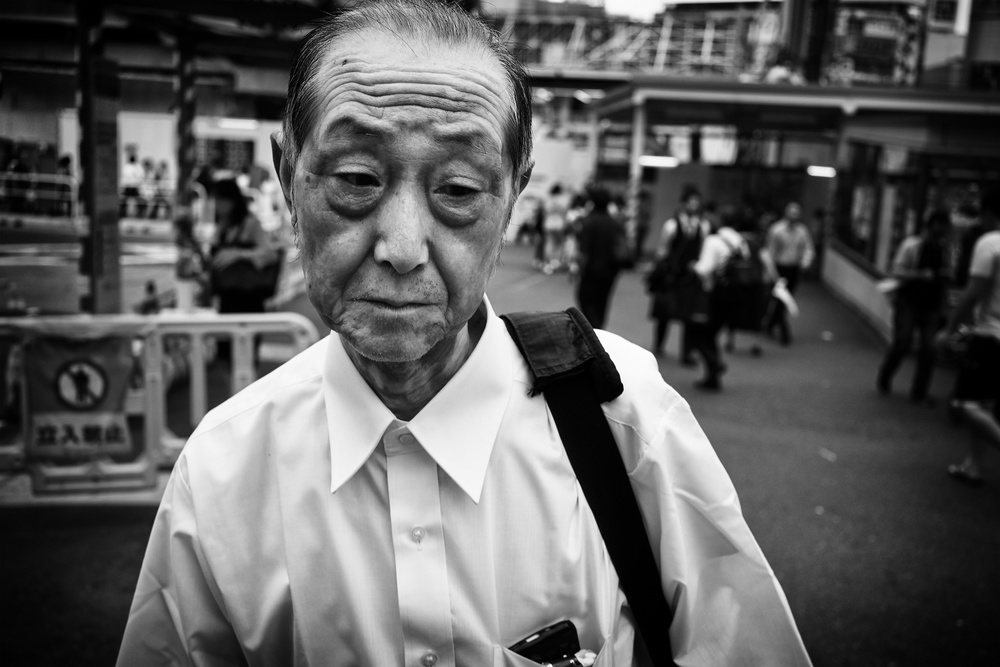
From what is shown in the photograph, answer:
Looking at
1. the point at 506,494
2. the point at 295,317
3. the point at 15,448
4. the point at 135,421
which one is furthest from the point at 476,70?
the point at 135,421

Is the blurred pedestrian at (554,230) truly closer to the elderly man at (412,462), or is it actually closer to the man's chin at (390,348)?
the elderly man at (412,462)

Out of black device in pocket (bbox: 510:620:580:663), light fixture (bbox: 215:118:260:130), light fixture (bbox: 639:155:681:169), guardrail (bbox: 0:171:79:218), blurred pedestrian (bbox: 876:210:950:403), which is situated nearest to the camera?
black device in pocket (bbox: 510:620:580:663)

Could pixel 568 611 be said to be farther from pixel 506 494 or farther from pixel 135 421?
pixel 135 421

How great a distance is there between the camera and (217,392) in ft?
25.8

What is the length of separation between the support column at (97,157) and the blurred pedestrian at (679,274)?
18.1 feet

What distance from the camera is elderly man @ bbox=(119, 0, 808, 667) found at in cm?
129

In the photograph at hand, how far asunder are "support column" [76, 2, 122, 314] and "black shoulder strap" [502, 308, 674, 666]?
232 inches

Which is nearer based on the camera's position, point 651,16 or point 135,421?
point 135,421

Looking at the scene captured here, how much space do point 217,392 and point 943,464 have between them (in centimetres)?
609

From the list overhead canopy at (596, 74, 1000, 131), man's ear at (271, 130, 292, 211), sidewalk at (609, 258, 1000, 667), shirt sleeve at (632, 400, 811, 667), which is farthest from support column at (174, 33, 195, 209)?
overhead canopy at (596, 74, 1000, 131)

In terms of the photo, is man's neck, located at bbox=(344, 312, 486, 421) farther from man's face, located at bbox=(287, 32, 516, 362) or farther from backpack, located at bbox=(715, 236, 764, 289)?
backpack, located at bbox=(715, 236, 764, 289)

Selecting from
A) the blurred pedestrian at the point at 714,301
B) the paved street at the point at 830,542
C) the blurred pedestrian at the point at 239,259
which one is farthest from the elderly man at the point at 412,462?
the blurred pedestrian at the point at 714,301

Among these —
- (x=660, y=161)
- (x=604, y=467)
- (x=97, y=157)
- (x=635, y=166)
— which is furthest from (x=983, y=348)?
(x=660, y=161)

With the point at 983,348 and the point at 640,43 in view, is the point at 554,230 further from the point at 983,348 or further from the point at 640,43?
the point at 640,43
